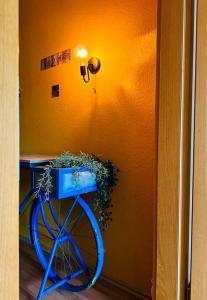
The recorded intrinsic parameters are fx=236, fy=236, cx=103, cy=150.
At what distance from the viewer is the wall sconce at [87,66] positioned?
2.01 metres

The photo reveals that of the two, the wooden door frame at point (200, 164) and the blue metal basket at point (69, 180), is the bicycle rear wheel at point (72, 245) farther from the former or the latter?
the wooden door frame at point (200, 164)

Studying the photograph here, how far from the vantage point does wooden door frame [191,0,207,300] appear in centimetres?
68

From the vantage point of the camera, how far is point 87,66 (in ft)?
6.83

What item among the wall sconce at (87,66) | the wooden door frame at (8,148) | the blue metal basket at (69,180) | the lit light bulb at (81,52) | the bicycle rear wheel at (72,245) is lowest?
the bicycle rear wheel at (72,245)

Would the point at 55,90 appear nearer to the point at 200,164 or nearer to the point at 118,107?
the point at 118,107

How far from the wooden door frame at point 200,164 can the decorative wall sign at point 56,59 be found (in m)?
1.78

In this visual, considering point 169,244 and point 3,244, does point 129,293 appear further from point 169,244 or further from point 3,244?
point 3,244

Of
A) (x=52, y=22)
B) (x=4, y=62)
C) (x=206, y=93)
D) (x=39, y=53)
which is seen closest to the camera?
(x=4, y=62)

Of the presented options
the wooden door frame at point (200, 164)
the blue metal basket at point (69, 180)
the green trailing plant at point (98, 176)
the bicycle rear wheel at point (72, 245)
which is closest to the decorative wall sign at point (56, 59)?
the green trailing plant at point (98, 176)

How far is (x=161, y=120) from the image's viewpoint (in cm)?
76

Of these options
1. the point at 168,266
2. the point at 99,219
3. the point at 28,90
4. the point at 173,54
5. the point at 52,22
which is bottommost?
the point at 99,219

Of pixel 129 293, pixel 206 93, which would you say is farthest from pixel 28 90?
pixel 206 93

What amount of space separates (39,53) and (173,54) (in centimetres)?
226

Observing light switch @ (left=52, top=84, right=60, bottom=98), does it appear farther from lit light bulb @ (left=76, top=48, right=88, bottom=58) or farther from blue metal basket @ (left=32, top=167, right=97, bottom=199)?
blue metal basket @ (left=32, top=167, right=97, bottom=199)
